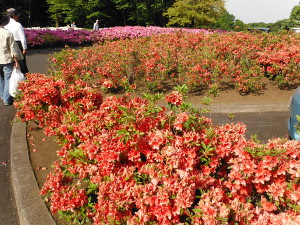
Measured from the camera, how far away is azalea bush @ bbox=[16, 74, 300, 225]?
1858 mm

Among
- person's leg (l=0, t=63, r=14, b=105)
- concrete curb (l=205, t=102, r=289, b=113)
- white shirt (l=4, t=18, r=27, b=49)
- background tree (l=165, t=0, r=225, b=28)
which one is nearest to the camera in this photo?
person's leg (l=0, t=63, r=14, b=105)

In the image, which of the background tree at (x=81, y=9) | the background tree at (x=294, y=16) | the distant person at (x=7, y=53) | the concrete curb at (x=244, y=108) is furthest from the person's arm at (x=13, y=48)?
the background tree at (x=294, y=16)

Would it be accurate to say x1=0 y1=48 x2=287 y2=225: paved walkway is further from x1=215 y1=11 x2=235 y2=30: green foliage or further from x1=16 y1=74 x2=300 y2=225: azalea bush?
x1=215 y1=11 x2=235 y2=30: green foliage

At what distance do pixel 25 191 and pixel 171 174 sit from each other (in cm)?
Result: 208

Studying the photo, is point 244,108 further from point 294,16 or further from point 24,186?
point 294,16

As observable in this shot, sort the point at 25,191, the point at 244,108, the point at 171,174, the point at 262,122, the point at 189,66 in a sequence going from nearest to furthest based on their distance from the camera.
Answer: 1. the point at 171,174
2. the point at 25,191
3. the point at 262,122
4. the point at 244,108
5. the point at 189,66

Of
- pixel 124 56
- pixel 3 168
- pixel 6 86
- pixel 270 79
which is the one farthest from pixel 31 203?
pixel 270 79

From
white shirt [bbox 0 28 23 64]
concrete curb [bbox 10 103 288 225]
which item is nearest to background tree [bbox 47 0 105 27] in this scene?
white shirt [bbox 0 28 23 64]

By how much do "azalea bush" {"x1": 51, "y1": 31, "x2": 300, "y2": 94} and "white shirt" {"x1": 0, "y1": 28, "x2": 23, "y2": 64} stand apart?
A: 126 centimetres

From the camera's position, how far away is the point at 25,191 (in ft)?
10.3

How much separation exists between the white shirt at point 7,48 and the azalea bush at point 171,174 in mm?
4074

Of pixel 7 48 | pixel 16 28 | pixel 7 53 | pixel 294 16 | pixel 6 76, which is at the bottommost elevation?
pixel 6 76

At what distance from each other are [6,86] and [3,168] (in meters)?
3.00

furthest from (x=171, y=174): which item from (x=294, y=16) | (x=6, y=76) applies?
(x=294, y=16)
